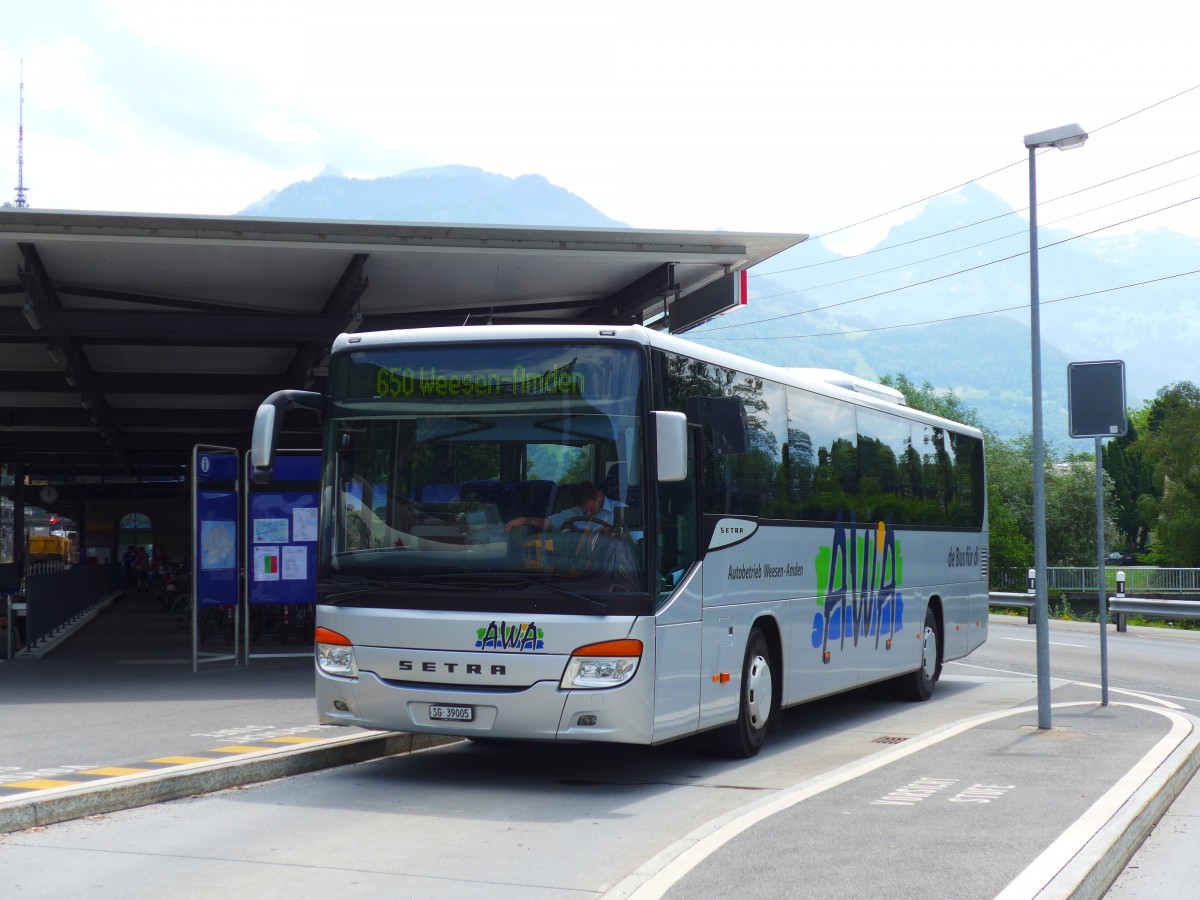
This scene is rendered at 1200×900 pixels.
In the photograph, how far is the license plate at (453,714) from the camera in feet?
29.8

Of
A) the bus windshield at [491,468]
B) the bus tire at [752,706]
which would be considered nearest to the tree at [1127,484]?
the bus tire at [752,706]

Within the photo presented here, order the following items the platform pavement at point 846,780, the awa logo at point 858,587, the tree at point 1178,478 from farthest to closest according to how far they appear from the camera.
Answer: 1. the tree at point 1178,478
2. the awa logo at point 858,587
3. the platform pavement at point 846,780

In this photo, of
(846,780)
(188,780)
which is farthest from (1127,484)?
(188,780)

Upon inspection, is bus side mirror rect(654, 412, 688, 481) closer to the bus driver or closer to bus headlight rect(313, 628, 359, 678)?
the bus driver

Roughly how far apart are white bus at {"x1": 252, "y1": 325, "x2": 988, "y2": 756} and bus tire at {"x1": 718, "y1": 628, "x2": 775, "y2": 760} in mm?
26

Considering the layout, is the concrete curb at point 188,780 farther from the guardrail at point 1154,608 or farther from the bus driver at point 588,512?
the guardrail at point 1154,608

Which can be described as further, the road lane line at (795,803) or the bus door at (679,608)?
the bus door at (679,608)

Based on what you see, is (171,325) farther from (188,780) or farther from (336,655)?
(188,780)

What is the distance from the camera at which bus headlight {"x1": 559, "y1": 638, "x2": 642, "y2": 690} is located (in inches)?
351

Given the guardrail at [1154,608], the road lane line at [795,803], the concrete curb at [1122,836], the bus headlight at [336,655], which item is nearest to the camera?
the concrete curb at [1122,836]

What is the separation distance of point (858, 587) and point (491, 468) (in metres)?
5.55

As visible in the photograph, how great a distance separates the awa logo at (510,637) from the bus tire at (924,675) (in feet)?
25.6

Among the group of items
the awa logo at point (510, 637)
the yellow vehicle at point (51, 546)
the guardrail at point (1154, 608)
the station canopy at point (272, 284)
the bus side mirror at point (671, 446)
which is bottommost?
the guardrail at point (1154, 608)

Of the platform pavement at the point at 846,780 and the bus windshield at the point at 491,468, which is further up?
the bus windshield at the point at 491,468
